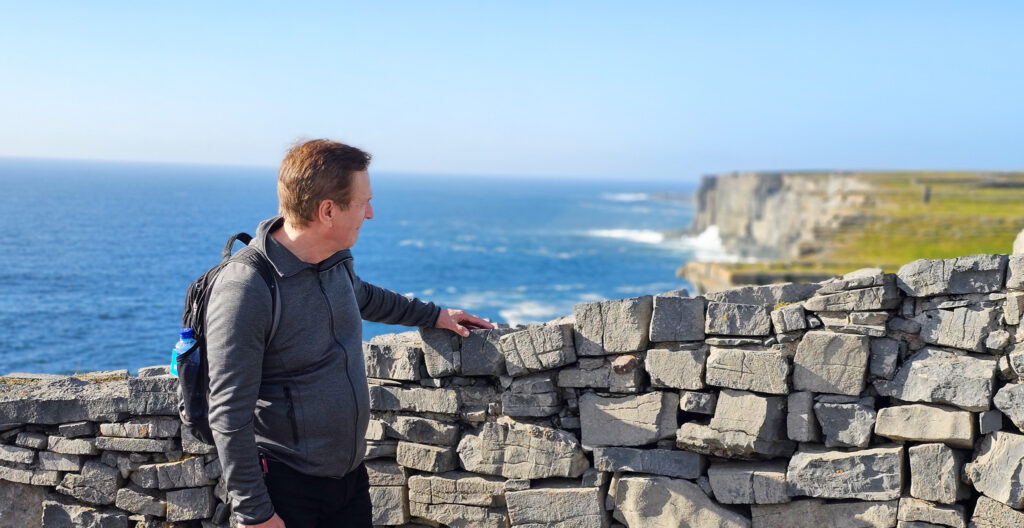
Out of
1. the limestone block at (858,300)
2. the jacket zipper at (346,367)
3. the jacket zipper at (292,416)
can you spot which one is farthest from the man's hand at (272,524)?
the limestone block at (858,300)

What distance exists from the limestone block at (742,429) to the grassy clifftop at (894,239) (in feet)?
92.3

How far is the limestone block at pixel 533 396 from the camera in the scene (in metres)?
6.16

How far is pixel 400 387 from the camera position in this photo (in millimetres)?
6418

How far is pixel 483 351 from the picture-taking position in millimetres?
6152

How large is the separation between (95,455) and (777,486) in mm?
5089

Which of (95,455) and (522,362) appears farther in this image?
(95,455)

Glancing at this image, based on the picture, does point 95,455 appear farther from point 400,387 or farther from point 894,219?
point 894,219

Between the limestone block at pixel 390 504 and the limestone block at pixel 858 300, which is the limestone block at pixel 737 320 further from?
the limestone block at pixel 390 504

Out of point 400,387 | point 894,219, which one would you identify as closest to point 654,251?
point 894,219

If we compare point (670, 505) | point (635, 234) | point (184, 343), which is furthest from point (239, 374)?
point (635, 234)

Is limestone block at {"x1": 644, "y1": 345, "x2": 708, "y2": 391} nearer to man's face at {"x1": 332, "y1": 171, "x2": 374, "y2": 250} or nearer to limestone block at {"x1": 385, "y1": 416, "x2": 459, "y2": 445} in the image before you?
limestone block at {"x1": 385, "y1": 416, "x2": 459, "y2": 445}

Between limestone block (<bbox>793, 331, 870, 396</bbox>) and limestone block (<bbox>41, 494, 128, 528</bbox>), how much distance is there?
16.9 ft

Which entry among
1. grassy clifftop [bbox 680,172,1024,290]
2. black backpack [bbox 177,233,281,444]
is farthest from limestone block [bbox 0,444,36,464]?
grassy clifftop [bbox 680,172,1024,290]

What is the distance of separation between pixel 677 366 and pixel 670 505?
0.99 meters
